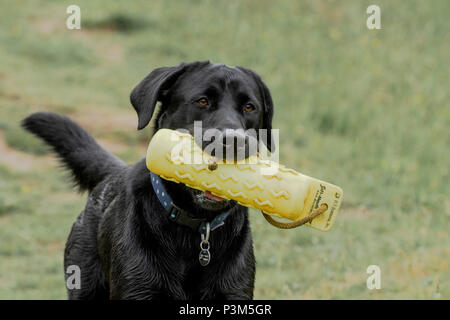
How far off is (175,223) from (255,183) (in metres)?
0.63

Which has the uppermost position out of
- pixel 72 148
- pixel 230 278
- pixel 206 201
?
pixel 72 148

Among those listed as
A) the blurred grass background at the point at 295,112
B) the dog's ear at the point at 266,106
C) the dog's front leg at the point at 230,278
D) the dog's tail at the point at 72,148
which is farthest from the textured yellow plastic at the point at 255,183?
the blurred grass background at the point at 295,112

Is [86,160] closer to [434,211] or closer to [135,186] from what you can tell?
[135,186]

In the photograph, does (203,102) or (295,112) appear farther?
(295,112)

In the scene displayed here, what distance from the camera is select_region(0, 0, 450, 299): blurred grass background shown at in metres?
6.40

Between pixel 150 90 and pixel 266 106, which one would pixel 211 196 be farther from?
pixel 266 106

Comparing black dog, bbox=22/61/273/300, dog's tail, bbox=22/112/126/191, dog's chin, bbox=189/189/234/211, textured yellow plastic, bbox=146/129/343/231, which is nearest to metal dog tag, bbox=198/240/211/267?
black dog, bbox=22/61/273/300

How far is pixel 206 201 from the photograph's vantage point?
375 centimetres

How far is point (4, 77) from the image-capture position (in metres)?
11.4

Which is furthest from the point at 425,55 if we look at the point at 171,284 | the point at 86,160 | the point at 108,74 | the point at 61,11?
the point at 171,284

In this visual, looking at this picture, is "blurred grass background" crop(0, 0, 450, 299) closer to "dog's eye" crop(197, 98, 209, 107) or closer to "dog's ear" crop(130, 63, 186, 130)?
"dog's ear" crop(130, 63, 186, 130)

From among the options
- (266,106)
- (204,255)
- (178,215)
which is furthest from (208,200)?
(266,106)

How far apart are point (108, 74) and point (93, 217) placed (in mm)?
7615

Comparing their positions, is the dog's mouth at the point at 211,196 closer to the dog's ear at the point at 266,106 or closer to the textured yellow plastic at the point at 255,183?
the textured yellow plastic at the point at 255,183
